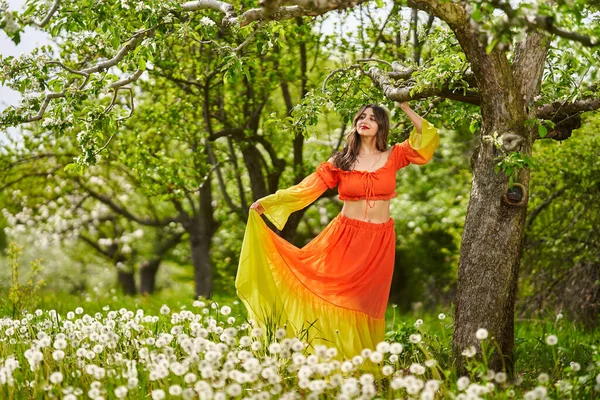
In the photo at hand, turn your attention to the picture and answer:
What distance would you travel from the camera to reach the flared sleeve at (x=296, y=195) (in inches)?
256

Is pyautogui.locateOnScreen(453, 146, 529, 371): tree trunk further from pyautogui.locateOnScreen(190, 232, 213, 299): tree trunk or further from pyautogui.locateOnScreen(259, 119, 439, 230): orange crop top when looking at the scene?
pyautogui.locateOnScreen(190, 232, 213, 299): tree trunk

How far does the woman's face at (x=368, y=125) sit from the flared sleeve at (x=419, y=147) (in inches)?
9.7

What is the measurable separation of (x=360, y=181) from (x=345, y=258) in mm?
652

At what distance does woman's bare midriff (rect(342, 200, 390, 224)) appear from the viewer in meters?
6.50

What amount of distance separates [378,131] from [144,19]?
208cm

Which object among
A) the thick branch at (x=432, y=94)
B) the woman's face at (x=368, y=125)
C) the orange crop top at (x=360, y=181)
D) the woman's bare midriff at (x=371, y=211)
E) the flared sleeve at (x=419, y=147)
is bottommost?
the woman's bare midriff at (x=371, y=211)

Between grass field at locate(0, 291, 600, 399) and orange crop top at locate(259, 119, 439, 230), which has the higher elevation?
orange crop top at locate(259, 119, 439, 230)

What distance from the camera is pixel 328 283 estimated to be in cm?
652

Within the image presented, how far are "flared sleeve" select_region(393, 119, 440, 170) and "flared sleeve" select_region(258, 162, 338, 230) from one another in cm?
56

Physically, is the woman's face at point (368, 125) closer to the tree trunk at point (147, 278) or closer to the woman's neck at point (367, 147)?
the woman's neck at point (367, 147)

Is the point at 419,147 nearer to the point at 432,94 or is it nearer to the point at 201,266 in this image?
the point at 432,94

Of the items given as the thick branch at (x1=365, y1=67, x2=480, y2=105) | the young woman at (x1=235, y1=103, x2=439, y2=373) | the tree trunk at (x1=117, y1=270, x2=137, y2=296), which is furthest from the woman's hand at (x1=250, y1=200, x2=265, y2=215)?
the tree trunk at (x1=117, y1=270, x2=137, y2=296)

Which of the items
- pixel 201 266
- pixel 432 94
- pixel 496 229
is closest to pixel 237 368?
pixel 496 229

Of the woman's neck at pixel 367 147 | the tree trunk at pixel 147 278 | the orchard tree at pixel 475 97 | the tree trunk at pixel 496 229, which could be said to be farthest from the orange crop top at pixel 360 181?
the tree trunk at pixel 147 278
